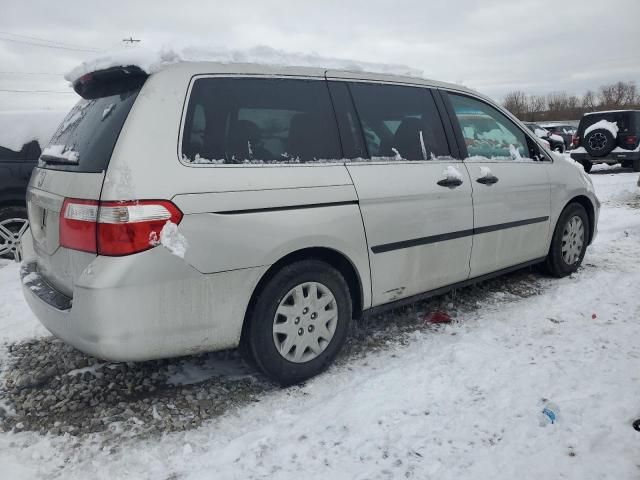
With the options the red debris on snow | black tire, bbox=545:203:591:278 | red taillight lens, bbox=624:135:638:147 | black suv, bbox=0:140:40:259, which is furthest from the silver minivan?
red taillight lens, bbox=624:135:638:147

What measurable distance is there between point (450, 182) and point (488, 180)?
1.52 feet

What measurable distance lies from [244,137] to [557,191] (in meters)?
3.08

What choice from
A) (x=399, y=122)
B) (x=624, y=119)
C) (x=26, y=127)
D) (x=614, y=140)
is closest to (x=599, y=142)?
(x=614, y=140)

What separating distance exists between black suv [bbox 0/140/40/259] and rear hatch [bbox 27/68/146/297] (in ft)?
10.2

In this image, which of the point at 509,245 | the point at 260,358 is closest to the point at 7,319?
the point at 260,358

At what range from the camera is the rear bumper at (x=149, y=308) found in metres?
2.26

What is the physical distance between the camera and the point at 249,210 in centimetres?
255

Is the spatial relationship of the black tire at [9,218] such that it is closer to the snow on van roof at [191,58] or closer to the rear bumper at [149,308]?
the snow on van roof at [191,58]

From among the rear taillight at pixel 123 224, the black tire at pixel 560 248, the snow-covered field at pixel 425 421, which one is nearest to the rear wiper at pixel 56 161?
the rear taillight at pixel 123 224

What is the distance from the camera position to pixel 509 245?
4074 millimetres

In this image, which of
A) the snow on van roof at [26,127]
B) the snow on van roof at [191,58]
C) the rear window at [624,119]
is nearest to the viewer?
the snow on van roof at [191,58]

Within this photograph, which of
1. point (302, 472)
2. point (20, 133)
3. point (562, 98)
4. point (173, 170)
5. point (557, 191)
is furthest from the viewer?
point (562, 98)

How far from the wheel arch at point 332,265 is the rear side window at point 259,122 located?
53 cm

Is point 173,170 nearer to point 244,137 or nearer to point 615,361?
point 244,137
